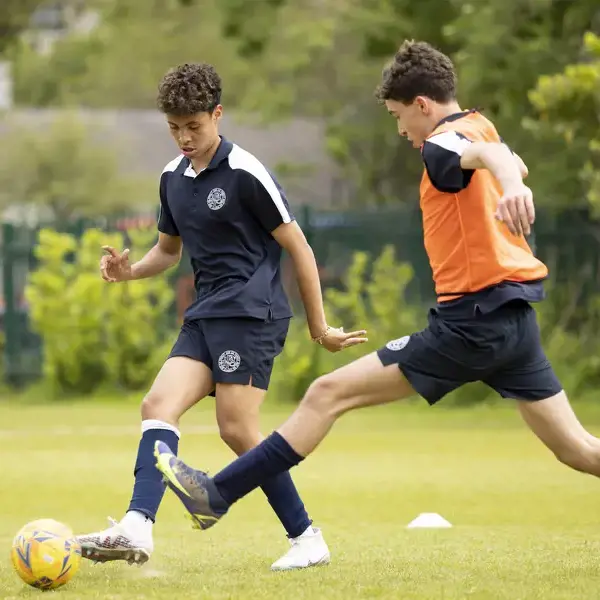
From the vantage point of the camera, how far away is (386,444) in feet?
51.5

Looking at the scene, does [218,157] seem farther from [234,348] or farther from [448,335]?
[448,335]

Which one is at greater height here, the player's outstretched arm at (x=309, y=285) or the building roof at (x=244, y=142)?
the player's outstretched arm at (x=309, y=285)

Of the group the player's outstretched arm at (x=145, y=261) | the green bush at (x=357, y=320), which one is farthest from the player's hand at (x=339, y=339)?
the green bush at (x=357, y=320)

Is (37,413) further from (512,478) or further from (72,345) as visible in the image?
(512,478)

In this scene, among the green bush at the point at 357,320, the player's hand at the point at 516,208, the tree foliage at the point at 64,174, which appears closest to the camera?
the player's hand at the point at 516,208

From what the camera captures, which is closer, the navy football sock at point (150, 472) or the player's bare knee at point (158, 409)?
the navy football sock at point (150, 472)

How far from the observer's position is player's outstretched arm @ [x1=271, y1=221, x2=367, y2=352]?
25.2ft

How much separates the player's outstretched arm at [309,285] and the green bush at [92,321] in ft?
44.7

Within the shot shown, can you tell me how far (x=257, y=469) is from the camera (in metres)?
6.99

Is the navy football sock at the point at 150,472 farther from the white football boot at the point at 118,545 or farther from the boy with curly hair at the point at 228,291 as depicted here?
the white football boot at the point at 118,545

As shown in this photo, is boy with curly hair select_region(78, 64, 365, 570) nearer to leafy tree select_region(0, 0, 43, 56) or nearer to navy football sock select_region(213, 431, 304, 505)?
navy football sock select_region(213, 431, 304, 505)

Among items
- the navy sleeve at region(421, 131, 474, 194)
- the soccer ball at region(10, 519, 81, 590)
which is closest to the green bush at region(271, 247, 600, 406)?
the soccer ball at region(10, 519, 81, 590)

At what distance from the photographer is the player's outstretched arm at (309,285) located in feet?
A: 25.2

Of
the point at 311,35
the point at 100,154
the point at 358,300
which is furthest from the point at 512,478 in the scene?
the point at 100,154
